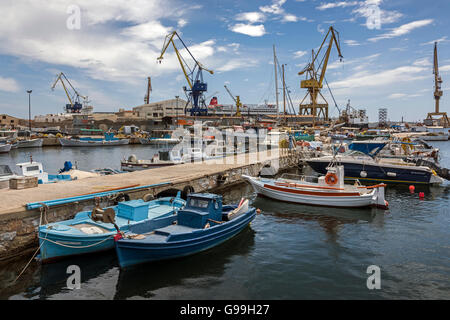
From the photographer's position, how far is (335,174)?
779 inches

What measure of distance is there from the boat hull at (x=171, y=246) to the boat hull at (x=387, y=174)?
1848cm

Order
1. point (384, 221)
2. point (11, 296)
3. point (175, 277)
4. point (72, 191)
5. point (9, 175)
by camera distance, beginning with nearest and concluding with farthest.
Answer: point (11, 296)
point (175, 277)
point (72, 191)
point (384, 221)
point (9, 175)

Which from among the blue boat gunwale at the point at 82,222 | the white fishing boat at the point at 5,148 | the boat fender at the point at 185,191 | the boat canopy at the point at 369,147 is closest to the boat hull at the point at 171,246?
the blue boat gunwale at the point at 82,222

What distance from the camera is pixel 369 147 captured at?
28.3 m

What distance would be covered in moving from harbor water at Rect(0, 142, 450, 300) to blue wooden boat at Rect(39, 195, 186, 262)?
0.55 metres

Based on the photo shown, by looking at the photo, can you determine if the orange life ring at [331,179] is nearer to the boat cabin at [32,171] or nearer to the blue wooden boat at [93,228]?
the blue wooden boat at [93,228]

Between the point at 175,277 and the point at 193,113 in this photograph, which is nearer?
the point at 175,277

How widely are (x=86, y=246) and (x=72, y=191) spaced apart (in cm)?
525

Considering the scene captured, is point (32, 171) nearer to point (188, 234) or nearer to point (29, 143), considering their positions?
point (188, 234)

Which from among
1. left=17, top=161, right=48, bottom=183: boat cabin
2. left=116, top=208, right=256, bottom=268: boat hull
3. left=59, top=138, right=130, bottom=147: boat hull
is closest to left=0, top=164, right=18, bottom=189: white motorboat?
left=17, top=161, right=48, bottom=183: boat cabin

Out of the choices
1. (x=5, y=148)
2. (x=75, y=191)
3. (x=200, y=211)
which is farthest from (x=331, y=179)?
(x=5, y=148)

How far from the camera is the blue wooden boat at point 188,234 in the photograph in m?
10.4

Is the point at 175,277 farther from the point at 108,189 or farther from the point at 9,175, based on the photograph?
the point at 9,175

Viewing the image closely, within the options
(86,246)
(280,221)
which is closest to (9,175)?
(86,246)
